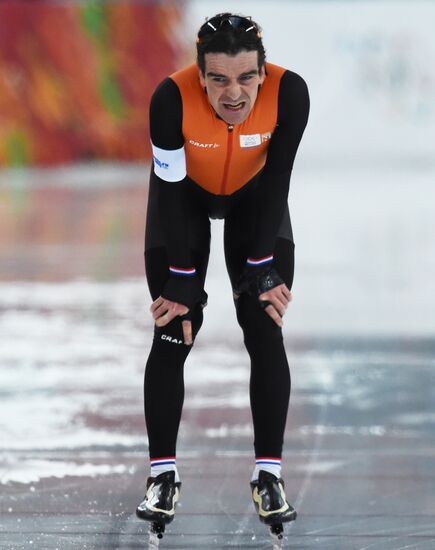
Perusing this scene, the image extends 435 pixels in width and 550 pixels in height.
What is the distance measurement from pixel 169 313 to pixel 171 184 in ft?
1.23

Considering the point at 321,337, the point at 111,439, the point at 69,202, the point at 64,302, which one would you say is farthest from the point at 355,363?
the point at 69,202

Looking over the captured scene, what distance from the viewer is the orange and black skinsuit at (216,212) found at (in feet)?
11.1

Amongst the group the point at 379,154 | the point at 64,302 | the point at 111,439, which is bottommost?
the point at 379,154

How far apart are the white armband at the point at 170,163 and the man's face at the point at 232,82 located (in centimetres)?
18

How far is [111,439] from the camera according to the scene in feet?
14.9

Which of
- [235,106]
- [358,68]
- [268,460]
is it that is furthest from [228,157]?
[358,68]

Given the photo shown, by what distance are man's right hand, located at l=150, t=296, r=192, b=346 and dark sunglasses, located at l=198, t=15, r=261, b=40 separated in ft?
2.51

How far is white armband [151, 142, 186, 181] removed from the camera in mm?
3389

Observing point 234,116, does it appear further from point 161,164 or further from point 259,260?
point 259,260

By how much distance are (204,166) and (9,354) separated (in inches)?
114

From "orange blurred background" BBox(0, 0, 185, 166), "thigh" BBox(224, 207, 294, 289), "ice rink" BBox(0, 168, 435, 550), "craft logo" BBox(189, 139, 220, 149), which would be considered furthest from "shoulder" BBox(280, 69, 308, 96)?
"orange blurred background" BBox(0, 0, 185, 166)

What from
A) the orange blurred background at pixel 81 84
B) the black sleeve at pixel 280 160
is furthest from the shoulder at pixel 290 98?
the orange blurred background at pixel 81 84

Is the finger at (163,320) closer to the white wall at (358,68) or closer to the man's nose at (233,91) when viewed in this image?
the man's nose at (233,91)

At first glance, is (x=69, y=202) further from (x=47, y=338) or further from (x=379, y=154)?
(x=47, y=338)
